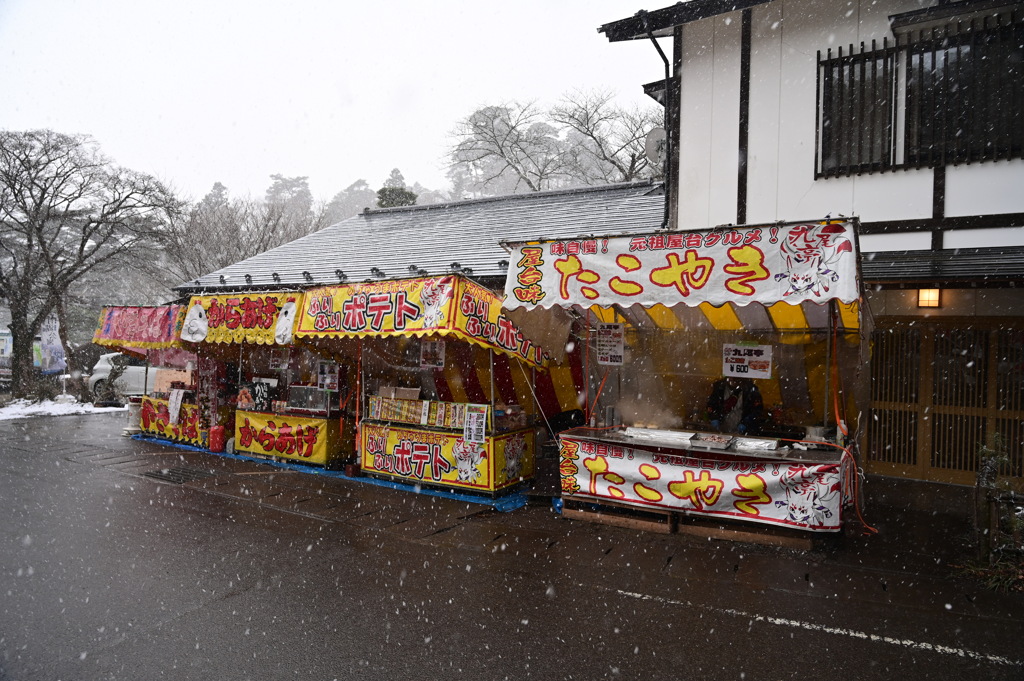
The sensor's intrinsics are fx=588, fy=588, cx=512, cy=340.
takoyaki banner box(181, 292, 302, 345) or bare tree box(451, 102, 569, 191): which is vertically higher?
bare tree box(451, 102, 569, 191)

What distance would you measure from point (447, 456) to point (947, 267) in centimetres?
718

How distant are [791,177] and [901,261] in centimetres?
198

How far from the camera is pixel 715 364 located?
30.7ft

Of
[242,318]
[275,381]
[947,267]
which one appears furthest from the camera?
[275,381]

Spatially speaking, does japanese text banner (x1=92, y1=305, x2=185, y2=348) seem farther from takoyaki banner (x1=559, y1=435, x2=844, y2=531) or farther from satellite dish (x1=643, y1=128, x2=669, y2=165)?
satellite dish (x1=643, y1=128, x2=669, y2=165)

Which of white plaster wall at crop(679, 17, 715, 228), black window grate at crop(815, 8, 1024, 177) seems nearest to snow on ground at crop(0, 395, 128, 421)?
white plaster wall at crop(679, 17, 715, 228)

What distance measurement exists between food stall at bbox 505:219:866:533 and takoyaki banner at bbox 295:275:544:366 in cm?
65

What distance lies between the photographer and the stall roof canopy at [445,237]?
37.2 feet

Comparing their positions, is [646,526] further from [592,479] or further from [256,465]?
[256,465]

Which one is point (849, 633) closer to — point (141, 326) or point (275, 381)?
point (275, 381)

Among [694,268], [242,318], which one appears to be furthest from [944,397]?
[242,318]

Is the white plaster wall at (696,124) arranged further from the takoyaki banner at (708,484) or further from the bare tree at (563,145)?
the bare tree at (563,145)

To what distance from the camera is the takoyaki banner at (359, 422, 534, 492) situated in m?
8.78

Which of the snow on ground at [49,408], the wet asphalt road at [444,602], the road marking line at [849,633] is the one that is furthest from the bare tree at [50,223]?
the road marking line at [849,633]
